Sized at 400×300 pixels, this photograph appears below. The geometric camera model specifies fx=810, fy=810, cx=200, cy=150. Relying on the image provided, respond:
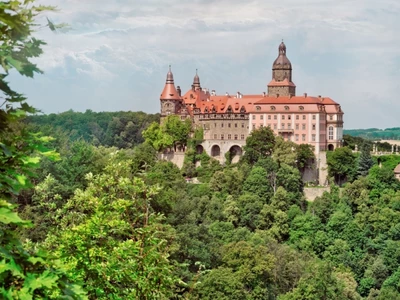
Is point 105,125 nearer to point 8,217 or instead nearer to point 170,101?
point 170,101

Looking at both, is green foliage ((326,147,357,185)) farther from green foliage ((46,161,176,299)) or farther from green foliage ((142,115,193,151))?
green foliage ((46,161,176,299))

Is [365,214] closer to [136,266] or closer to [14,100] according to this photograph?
[136,266]

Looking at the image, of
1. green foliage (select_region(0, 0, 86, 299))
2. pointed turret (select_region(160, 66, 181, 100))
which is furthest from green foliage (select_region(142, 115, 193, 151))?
green foliage (select_region(0, 0, 86, 299))

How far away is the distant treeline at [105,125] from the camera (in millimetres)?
90875

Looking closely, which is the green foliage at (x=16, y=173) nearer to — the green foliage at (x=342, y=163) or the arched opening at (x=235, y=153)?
the green foliage at (x=342, y=163)

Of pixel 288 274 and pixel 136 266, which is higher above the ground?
pixel 136 266

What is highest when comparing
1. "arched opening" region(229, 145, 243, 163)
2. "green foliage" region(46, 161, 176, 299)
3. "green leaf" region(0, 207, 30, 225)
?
"arched opening" region(229, 145, 243, 163)

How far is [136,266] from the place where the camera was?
11141 mm

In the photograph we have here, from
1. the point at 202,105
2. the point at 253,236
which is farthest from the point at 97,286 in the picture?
→ the point at 202,105

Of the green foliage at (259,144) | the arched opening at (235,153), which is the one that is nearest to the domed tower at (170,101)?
the arched opening at (235,153)

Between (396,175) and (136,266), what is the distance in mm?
48639

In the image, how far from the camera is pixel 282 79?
216ft

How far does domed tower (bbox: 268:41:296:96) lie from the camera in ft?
214

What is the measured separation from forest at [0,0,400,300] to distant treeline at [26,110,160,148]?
2717 cm
